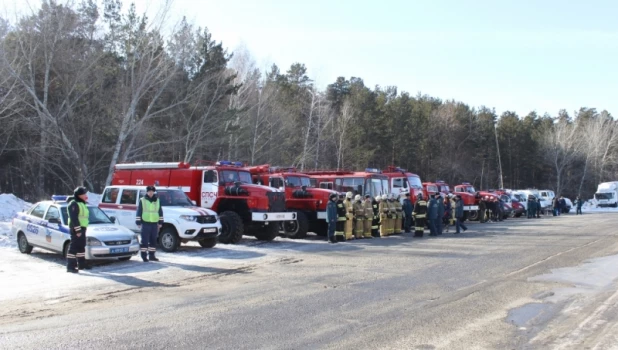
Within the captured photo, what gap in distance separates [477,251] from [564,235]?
812 cm

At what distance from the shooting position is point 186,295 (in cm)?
965

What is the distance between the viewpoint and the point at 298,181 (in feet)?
75.0

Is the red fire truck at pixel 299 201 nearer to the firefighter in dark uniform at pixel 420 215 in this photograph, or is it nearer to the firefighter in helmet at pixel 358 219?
the firefighter in helmet at pixel 358 219

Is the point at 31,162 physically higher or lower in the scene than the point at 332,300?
higher

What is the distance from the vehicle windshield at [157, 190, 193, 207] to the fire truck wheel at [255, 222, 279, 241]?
3.30 m

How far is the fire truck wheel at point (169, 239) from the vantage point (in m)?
16.0

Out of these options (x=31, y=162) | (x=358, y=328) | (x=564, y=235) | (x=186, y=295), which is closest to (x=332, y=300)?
(x=358, y=328)

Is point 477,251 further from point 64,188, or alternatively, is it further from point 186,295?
point 64,188

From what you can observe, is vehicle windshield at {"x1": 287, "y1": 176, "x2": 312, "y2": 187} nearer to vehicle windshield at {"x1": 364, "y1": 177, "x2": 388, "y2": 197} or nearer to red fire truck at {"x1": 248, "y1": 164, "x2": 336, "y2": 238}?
red fire truck at {"x1": 248, "y1": 164, "x2": 336, "y2": 238}

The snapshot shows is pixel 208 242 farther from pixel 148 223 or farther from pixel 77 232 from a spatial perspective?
pixel 77 232

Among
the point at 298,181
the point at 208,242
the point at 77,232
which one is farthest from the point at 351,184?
the point at 77,232

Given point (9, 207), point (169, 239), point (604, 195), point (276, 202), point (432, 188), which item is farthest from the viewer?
point (604, 195)

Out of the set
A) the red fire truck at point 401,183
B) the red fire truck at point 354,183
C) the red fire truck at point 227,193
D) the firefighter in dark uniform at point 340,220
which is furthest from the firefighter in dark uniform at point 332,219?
the red fire truck at point 401,183

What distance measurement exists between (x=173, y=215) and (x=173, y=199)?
102 centimetres
